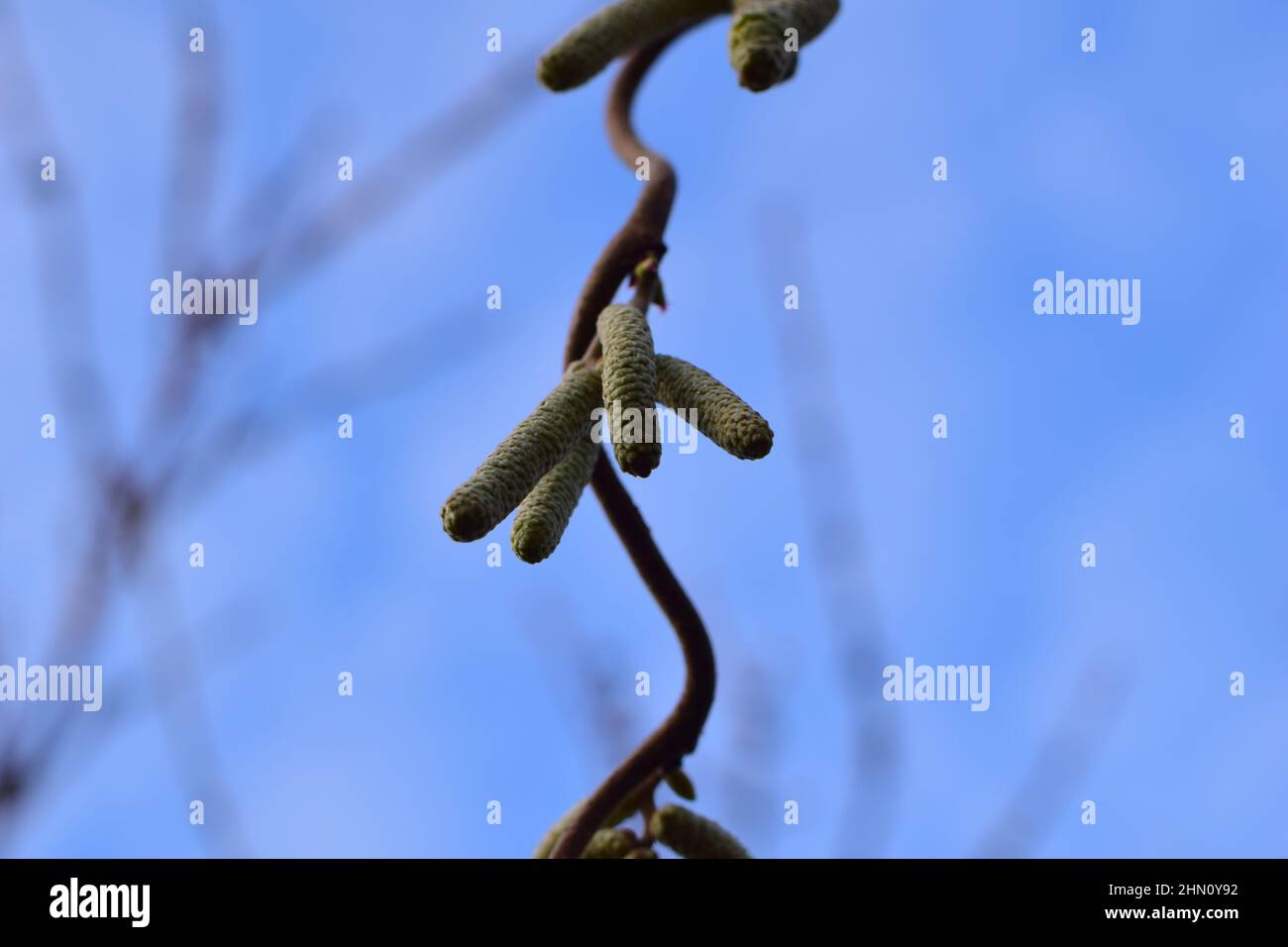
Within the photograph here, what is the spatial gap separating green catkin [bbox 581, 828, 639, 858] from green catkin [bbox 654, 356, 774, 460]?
53 centimetres

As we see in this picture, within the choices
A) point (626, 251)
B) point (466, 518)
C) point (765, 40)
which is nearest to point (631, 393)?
point (466, 518)

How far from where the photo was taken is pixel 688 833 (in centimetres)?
139

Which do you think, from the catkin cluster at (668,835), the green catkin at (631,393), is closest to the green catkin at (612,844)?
the catkin cluster at (668,835)

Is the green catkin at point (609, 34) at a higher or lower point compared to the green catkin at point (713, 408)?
higher

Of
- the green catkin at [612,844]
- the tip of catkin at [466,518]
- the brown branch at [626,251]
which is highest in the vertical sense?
the brown branch at [626,251]

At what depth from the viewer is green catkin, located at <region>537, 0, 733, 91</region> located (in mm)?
1350

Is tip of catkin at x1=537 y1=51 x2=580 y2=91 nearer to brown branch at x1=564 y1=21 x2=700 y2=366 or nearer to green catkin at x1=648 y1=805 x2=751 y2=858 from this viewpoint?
brown branch at x1=564 y1=21 x2=700 y2=366

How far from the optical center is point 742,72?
1223 mm

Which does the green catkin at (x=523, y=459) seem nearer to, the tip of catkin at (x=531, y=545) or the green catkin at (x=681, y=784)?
the tip of catkin at (x=531, y=545)

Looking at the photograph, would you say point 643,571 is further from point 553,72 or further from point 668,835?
point 553,72

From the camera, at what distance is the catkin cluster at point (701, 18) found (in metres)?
1.22

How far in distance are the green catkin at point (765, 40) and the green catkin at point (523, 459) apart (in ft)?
1.07

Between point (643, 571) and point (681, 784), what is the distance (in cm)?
28
